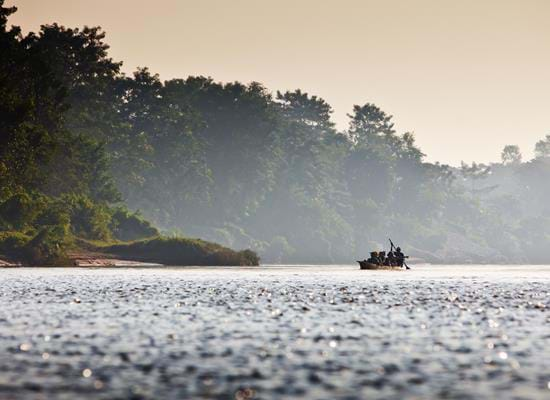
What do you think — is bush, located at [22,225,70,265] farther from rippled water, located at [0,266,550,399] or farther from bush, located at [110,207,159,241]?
rippled water, located at [0,266,550,399]

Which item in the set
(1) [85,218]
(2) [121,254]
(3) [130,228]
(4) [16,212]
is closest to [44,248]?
(4) [16,212]

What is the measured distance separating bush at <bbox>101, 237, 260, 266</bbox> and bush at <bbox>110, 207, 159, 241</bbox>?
48.4 ft

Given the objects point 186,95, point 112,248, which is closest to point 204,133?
point 186,95

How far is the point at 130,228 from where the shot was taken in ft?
423

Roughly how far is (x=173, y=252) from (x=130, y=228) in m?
17.7

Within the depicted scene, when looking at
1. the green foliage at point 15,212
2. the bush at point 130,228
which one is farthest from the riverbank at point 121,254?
the bush at point 130,228

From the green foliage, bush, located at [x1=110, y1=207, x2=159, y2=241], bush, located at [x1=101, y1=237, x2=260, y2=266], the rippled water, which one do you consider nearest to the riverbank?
bush, located at [x1=101, y1=237, x2=260, y2=266]

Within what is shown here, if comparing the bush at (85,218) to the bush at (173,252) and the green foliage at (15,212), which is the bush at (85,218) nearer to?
the bush at (173,252)

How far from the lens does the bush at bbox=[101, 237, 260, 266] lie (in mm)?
111188

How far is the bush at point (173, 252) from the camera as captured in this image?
111m

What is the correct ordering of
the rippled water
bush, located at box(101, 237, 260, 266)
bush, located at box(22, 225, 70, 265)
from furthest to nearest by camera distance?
bush, located at box(101, 237, 260, 266) → bush, located at box(22, 225, 70, 265) → the rippled water

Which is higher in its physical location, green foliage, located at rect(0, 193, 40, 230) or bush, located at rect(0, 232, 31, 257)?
green foliage, located at rect(0, 193, 40, 230)

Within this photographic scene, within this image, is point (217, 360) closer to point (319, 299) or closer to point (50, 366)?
point (50, 366)

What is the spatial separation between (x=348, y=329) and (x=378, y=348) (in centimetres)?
542
